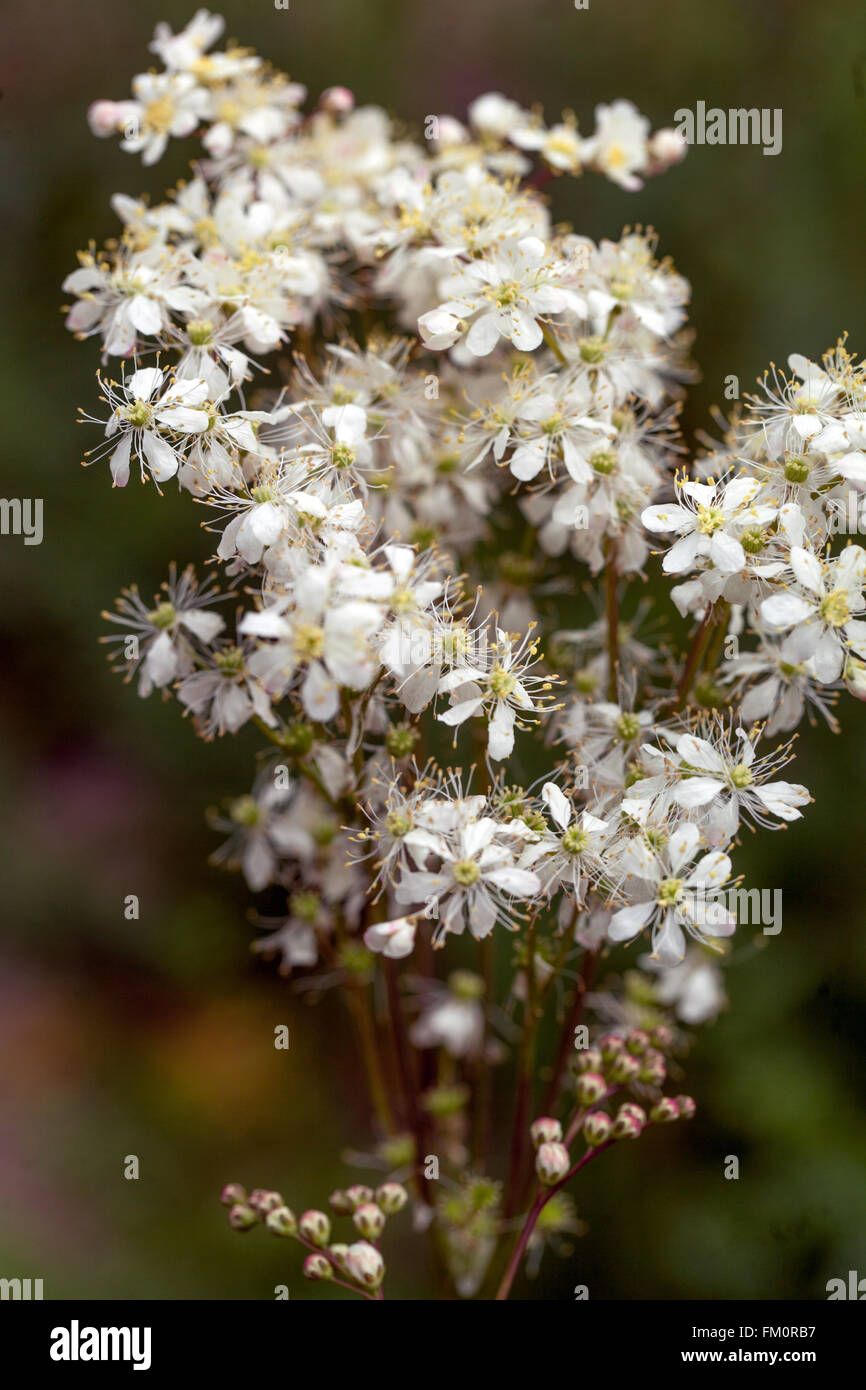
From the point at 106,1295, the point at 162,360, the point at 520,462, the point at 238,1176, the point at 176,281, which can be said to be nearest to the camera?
the point at 520,462

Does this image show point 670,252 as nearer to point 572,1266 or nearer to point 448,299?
point 448,299

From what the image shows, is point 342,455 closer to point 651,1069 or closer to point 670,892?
point 670,892

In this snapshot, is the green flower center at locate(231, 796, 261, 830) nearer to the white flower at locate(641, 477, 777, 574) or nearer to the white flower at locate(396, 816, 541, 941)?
the white flower at locate(396, 816, 541, 941)

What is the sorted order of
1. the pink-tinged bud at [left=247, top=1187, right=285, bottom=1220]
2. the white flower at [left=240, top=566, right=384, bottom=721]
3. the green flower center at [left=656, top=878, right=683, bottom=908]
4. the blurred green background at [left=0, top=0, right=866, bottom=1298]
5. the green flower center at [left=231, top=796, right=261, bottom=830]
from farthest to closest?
1. the blurred green background at [left=0, top=0, right=866, bottom=1298]
2. the green flower center at [left=231, top=796, right=261, bottom=830]
3. the pink-tinged bud at [left=247, top=1187, right=285, bottom=1220]
4. the green flower center at [left=656, top=878, right=683, bottom=908]
5. the white flower at [left=240, top=566, right=384, bottom=721]

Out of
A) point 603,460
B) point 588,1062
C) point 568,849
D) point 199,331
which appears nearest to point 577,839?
point 568,849

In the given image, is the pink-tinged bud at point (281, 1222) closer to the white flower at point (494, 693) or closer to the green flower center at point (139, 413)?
the white flower at point (494, 693)

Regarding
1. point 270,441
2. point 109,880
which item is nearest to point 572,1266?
point 109,880

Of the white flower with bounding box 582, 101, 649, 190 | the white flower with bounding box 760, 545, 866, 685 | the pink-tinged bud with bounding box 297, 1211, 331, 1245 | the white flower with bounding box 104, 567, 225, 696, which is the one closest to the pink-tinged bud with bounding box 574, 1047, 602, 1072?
the pink-tinged bud with bounding box 297, 1211, 331, 1245
